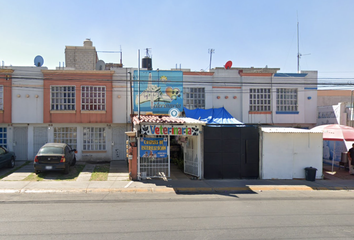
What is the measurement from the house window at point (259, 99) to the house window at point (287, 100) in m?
0.81

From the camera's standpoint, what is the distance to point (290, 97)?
19.8 meters

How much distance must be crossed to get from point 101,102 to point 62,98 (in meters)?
2.45

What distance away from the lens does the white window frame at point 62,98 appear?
58.2 ft

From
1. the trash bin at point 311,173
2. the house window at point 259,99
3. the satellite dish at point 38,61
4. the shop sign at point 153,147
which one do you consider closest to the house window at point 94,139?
the satellite dish at point 38,61

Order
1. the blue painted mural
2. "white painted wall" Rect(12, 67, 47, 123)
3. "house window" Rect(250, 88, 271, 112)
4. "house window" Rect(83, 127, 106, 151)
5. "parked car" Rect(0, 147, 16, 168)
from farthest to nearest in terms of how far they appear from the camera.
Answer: "house window" Rect(250, 88, 271, 112), "house window" Rect(83, 127, 106, 151), the blue painted mural, "white painted wall" Rect(12, 67, 47, 123), "parked car" Rect(0, 147, 16, 168)

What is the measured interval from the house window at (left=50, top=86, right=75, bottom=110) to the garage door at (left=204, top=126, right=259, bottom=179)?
370 inches

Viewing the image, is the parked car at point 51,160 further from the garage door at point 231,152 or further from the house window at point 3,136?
the garage door at point 231,152

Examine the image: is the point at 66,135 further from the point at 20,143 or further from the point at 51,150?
the point at 51,150

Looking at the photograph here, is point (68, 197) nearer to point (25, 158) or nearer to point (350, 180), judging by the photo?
point (25, 158)

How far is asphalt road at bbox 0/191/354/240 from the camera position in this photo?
6402mm

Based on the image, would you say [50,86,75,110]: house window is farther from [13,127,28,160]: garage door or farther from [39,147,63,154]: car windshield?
[39,147,63,154]: car windshield

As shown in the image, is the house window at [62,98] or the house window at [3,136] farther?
the house window at [3,136]

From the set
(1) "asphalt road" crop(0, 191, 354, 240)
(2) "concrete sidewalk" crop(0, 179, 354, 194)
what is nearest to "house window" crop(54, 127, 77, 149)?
(2) "concrete sidewalk" crop(0, 179, 354, 194)

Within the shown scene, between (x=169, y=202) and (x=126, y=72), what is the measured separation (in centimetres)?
1083
